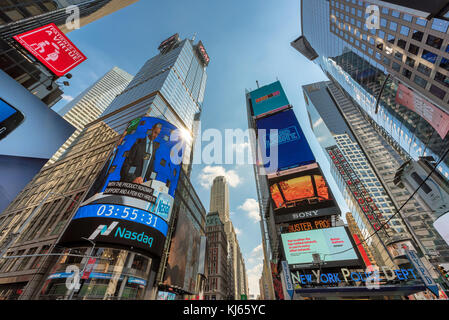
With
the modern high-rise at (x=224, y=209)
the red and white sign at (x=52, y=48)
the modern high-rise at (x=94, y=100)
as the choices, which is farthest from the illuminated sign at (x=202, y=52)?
the red and white sign at (x=52, y=48)

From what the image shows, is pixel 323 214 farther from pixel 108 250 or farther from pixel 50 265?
pixel 50 265

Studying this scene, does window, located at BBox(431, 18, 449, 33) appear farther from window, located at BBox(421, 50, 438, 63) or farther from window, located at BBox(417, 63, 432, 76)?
window, located at BBox(417, 63, 432, 76)

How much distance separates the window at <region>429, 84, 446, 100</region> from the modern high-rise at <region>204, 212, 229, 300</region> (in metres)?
62.7

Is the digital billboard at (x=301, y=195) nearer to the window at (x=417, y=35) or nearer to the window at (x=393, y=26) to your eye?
the window at (x=417, y=35)

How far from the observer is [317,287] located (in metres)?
14.2

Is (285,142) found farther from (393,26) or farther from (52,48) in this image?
(393,26)

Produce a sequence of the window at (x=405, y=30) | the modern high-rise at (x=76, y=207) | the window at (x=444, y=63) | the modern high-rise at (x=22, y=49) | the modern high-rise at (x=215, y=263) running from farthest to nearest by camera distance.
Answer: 1. the modern high-rise at (x=215, y=263)
2. the window at (x=405, y=30)
3. the window at (x=444, y=63)
4. the modern high-rise at (x=76, y=207)
5. the modern high-rise at (x=22, y=49)

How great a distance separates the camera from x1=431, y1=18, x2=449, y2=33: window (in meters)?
28.9

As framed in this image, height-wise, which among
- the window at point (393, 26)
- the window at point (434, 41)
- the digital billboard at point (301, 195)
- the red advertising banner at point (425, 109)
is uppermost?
the window at point (393, 26)

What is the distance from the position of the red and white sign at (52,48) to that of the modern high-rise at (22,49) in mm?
418

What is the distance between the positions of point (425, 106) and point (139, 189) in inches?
2012

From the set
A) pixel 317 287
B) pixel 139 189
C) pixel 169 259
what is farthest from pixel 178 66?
pixel 317 287

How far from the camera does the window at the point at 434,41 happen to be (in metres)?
30.1
